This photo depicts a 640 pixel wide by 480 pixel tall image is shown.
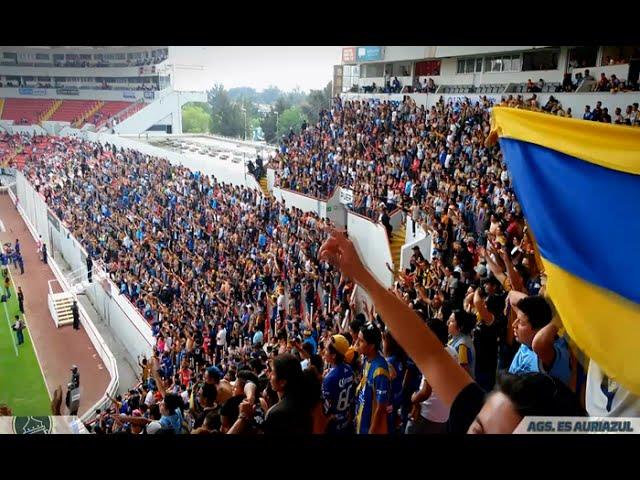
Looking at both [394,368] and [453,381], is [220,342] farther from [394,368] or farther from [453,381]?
[453,381]

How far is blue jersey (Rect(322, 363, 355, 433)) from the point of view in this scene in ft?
6.50

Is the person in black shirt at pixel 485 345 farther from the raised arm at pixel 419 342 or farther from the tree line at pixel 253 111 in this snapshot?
the tree line at pixel 253 111

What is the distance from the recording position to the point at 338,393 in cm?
199

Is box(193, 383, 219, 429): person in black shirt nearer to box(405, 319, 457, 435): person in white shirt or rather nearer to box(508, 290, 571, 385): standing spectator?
box(405, 319, 457, 435): person in white shirt

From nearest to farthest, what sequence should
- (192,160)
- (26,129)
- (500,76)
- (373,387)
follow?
(373,387) < (26,129) < (192,160) < (500,76)

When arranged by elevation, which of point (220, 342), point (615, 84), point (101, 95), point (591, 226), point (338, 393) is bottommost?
point (220, 342)

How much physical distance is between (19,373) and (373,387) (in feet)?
8.57

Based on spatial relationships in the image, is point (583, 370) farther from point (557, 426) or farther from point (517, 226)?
point (517, 226)

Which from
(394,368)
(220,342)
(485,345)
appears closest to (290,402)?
(394,368)

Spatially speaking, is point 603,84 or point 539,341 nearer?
point 539,341

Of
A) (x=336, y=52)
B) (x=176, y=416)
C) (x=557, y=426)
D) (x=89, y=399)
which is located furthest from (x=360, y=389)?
(x=89, y=399)

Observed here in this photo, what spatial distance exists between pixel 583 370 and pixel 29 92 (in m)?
6.07

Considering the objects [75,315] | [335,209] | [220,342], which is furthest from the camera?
[75,315]

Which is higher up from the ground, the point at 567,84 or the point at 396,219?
the point at 567,84
